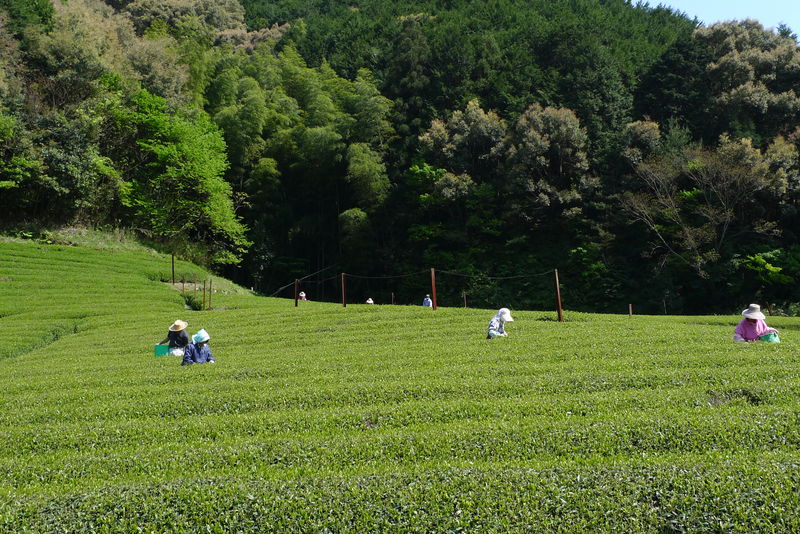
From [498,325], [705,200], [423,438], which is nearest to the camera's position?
[423,438]

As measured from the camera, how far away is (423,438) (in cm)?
787

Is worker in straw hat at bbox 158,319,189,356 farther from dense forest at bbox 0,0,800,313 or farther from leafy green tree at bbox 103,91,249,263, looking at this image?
leafy green tree at bbox 103,91,249,263

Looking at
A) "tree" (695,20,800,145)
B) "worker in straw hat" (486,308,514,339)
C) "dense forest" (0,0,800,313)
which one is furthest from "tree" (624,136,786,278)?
"worker in straw hat" (486,308,514,339)

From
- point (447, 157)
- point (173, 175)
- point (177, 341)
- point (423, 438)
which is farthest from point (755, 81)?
point (423, 438)

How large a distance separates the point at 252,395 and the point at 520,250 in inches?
1657

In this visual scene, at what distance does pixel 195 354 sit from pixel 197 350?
12 centimetres

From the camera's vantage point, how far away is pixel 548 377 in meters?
11.2

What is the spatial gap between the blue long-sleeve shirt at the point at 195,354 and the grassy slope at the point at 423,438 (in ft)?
2.83

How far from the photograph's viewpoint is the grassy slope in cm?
594

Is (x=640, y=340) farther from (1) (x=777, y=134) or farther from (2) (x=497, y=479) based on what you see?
(1) (x=777, y=134)

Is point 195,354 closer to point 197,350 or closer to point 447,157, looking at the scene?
point 197,350

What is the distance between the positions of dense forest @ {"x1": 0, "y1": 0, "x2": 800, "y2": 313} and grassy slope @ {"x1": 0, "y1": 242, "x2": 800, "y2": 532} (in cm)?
2192

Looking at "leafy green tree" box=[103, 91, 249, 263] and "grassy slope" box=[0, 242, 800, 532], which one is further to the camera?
"leafy green tree" box=[103, 91, 249, 263]

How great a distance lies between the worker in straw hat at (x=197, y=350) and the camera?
15.4 metres
